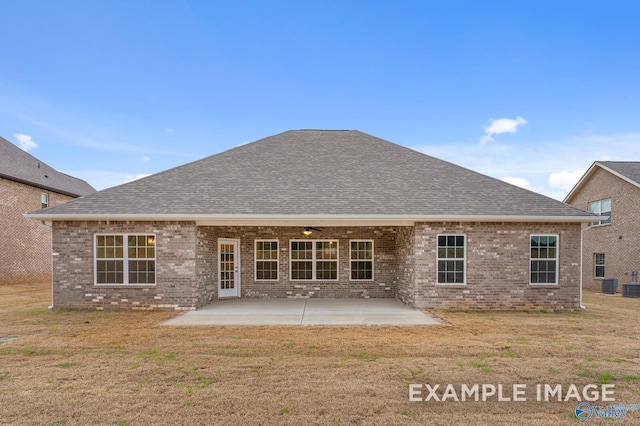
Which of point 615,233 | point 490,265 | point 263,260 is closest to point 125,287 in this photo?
point 263,260

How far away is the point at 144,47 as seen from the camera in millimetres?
15734

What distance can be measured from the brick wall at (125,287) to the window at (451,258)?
7556 mm

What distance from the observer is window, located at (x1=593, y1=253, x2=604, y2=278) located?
62.3 ft

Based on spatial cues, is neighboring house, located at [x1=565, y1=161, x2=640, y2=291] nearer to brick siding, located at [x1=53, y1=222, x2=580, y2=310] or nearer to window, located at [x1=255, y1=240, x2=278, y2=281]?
brick siding, located at [x1=53, y1=222, x2=580, y2=310]

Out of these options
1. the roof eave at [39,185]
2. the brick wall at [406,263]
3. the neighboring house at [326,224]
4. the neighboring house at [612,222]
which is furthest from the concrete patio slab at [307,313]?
the roof eave at [39,185]

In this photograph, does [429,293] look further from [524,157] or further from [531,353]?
[524,157]

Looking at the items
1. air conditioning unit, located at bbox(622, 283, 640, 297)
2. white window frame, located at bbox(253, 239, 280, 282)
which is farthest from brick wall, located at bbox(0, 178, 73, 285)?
air conditioning unit, located at bbox(622, 283, 640, 297)

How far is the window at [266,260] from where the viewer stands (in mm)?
13031

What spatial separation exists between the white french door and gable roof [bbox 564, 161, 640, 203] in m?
19.4

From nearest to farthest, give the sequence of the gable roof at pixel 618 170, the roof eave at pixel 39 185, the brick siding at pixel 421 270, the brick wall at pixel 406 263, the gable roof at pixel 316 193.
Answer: the gable roof at pixel 316 193, the brick siding at pixel 421 270, the brick wall at pixel 406 263, the gable roof at pixel 618 170, the roof eave at pixel 39 185

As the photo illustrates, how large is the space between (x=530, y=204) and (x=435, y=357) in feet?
24.1

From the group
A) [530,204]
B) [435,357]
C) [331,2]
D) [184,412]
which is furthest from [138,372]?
[331,2]

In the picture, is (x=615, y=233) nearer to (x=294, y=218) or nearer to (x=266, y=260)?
(x=294, y=218)

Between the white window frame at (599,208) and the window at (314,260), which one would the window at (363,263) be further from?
the white window frame at (599,208)
